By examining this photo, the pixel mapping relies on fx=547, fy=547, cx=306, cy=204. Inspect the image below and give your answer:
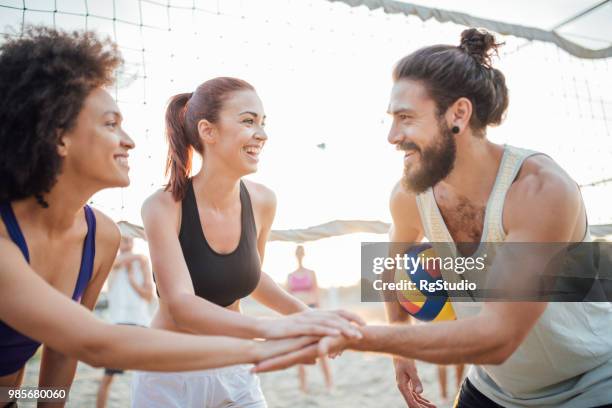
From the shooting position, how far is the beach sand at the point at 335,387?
471cm

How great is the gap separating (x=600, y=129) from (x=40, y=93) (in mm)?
6507

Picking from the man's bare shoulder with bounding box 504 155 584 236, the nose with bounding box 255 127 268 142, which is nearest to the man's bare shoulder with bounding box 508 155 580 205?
the man's bare shoulder with bounding box 504 155 584 236

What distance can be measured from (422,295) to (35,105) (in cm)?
167

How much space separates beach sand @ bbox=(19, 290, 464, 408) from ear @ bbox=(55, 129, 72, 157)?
3524 mm

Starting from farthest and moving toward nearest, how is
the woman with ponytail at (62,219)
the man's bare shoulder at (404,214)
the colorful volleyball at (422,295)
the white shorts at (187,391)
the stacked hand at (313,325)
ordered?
1. the colorful volleyball at (422,295)
2. the man's bare shoulder at (404,214)
3. the white shorts at (187,391)
4. the stacked hand at (313,325)
5. the woman with ponytail at (62,219)

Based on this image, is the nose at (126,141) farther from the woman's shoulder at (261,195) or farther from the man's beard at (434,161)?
the man's beard at (434,161)

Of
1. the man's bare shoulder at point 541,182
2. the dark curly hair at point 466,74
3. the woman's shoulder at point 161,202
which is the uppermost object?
the dark curly hair at point 466,74

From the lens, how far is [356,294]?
24312mm

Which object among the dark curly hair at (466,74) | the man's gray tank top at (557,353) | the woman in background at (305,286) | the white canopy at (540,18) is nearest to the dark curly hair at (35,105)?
the dark curly hair at (466,74)

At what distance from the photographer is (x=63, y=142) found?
1.60 m

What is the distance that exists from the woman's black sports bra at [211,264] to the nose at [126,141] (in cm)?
33

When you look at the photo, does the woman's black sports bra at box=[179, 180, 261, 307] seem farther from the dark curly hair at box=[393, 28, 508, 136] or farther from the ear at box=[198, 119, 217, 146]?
the dark curly hair at box=[393, 28, 508, 136]

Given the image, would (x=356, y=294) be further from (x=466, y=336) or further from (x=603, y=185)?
(x=466, y=336)

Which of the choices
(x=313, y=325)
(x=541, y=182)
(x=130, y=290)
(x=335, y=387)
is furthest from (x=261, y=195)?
(x=335, y=387)
